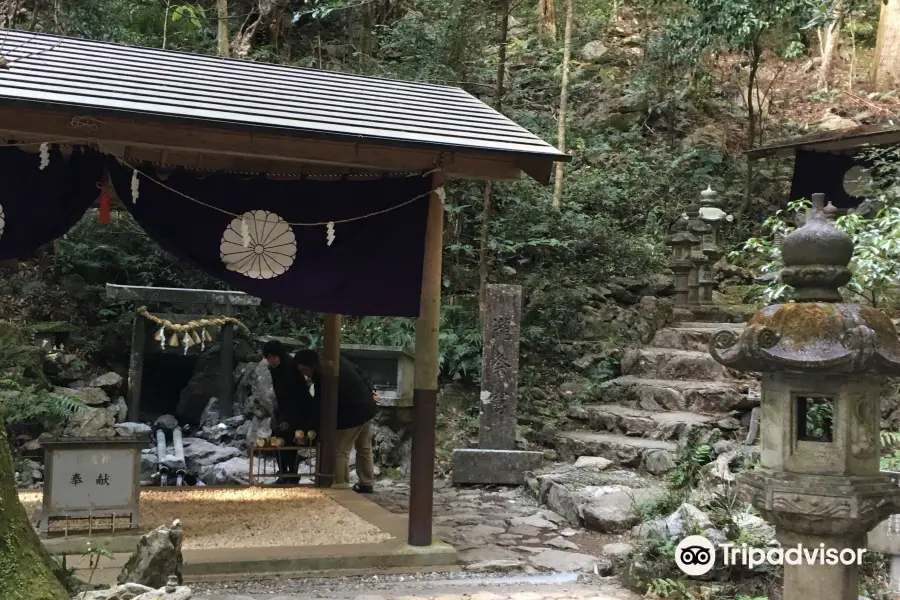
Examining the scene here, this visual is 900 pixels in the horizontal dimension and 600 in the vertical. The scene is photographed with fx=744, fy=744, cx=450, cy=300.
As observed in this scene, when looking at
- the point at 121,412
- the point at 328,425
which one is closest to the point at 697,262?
the point at 328,425

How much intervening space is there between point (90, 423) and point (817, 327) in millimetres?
9442

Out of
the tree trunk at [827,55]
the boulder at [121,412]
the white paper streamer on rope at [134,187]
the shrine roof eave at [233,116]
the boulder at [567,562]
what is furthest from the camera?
the tree trunk at [827,55]

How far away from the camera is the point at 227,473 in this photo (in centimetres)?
982

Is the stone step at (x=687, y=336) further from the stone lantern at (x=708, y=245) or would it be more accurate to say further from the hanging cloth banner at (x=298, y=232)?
the hanging cloth banner at (x=298, y=232)

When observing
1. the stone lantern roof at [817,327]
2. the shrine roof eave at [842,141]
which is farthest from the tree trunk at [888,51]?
the stone lantern roof at [817,327]

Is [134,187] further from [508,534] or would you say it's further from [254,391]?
[254,391]

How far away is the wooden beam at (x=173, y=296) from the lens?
36.0ft

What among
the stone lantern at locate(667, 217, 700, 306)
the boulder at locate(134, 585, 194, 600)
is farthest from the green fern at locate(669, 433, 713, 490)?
the stone lantern at locate(667, 217, 700, 306)

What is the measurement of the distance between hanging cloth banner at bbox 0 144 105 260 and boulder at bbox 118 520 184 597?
118 inches

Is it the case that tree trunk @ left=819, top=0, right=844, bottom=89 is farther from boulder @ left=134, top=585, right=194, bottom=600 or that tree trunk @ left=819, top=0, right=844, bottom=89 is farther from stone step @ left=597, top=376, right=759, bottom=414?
boulder @ left=134, top=585, right=194, bottom=600

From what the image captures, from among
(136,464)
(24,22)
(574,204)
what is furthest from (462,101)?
(24,22)

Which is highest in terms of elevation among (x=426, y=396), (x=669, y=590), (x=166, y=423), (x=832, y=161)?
(x=832, y=161)

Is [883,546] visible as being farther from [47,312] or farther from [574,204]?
[47,312]

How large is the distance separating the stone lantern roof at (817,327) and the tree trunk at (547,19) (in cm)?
1886
